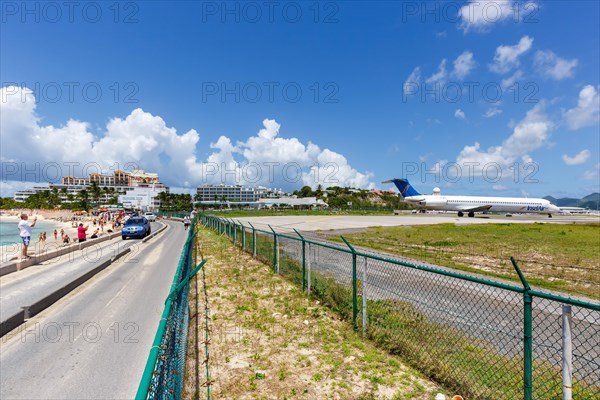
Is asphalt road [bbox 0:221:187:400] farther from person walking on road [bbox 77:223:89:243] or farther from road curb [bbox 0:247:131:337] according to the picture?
person walking on road [bbox 77:223:89:243]

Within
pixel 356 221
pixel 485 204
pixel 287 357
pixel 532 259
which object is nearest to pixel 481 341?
pixel 287 357

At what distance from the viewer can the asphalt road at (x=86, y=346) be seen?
16.4 ft

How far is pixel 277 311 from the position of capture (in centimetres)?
796

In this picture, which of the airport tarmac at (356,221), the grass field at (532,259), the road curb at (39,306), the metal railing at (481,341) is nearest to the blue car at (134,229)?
the airport tarmac at (356,221)

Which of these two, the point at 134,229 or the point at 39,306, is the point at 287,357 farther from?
the point at 134,229

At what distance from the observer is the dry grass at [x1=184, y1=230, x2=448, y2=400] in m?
Answer: 4.58

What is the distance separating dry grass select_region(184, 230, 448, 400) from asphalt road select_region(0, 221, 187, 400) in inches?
44.4

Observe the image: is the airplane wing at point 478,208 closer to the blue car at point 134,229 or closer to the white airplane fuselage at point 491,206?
the white airplane fuselage at point 491,206

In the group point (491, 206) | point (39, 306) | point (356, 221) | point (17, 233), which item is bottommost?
point (17, 233)

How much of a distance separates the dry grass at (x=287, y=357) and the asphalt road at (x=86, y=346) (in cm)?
113

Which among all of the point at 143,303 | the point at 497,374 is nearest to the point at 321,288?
the point at 497,374

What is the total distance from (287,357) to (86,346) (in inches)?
170

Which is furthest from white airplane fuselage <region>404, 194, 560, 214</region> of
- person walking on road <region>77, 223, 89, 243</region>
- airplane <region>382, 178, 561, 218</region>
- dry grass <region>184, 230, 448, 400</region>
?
dry grass <region>184, 230, 448, 400</region>

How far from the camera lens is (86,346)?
6469 millimetres
